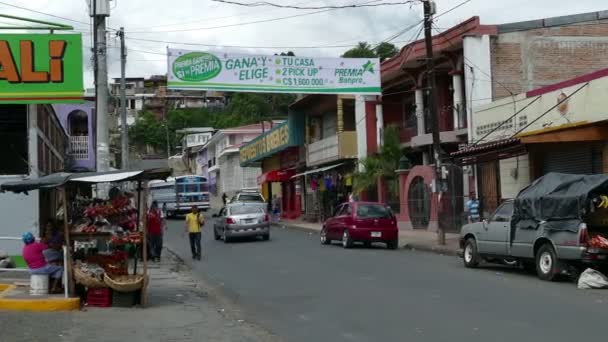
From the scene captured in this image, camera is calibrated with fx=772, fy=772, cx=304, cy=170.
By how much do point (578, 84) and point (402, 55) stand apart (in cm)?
1262

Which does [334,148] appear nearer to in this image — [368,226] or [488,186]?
[488,186]

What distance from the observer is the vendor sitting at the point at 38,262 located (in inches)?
516

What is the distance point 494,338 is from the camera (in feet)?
31.4

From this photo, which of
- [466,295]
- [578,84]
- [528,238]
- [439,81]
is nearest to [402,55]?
[439,81]

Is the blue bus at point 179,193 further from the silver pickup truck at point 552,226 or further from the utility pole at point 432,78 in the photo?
the silver pickup truck at point 552,226

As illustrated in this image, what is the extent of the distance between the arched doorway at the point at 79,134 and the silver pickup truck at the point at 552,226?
24573mm

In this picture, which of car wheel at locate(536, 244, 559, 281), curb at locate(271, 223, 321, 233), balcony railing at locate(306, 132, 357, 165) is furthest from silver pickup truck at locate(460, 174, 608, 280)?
balcony railing at locate(306, 132, 357, 165)

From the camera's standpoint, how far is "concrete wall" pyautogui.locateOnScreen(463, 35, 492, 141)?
95.2ft

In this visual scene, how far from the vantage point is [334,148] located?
43938mm

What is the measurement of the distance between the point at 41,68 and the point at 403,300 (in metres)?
9.10

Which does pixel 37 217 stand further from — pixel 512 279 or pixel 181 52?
pixel 512 279

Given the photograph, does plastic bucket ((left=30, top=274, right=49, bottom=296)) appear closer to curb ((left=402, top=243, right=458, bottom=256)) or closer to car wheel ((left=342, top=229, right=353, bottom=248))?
curb ((left=402, top=243, right=458, bottom=256))

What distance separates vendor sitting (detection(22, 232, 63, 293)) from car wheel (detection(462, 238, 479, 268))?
988 cm

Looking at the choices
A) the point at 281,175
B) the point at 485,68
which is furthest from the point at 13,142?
the point at 281,175
